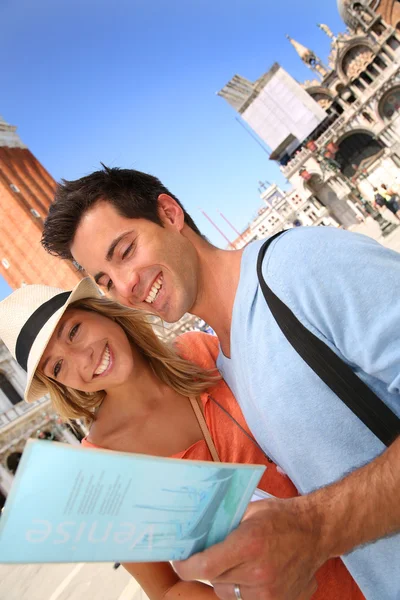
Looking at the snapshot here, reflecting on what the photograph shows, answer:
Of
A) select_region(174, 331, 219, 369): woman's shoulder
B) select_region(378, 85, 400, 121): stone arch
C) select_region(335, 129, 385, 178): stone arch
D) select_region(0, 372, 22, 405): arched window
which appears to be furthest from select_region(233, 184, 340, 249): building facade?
select_region(174, 331, 219, 369): woman's shoulder

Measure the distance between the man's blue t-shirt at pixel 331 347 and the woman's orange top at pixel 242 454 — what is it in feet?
0.94

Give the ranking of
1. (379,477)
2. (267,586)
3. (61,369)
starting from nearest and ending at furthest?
(267,586) → (379,477) → (61,369)

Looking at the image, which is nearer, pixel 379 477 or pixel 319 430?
pixel 379 477

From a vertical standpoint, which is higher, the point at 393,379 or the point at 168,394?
the point at 168,394

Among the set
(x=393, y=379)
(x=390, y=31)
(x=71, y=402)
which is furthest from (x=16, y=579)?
(x=390, y=31)

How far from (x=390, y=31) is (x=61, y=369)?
143ft

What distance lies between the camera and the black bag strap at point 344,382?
139 centimetres

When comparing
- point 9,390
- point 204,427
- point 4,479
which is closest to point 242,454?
point 204,427

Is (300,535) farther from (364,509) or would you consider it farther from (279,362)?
(279,362)

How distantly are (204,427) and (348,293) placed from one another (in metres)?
1.20

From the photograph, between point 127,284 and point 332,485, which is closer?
point 332,485

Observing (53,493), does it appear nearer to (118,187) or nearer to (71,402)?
(118,187)

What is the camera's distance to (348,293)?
4.50 ft

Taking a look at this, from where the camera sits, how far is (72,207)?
2.22 meters
